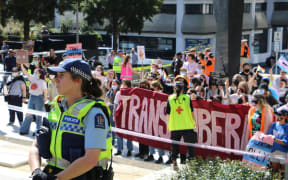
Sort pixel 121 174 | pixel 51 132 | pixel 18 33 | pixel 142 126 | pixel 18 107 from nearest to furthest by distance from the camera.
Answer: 1. pixel 51 132
2. pixel 121 174
3. pixel 142 126
4. pixel 18 107
5. pixel 18 33

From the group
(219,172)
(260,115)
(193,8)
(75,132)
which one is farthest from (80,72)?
(193,8)

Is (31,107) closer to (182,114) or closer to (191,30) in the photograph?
(182,114)

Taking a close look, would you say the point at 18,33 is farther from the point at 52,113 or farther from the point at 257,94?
the point at 52,113

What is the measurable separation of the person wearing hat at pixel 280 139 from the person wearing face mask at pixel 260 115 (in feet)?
0.84

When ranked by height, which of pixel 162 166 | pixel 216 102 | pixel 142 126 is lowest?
pixel 162 166

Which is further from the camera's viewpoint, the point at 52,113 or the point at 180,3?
the point at 180,3

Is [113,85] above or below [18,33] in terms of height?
below

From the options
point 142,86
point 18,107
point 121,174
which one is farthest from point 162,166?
point 18,107

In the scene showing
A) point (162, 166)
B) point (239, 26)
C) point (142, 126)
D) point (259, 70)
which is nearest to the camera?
point (162, 166)

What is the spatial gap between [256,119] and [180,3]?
1486 inches

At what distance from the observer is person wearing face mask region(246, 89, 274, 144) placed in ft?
23.9

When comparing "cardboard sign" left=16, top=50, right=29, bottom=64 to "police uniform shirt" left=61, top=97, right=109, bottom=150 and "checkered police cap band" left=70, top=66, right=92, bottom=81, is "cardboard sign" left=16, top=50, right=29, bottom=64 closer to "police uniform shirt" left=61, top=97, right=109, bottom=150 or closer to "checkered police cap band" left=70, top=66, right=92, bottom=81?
"checkered police cap band" left=70, top=66, right=92, bottom=81

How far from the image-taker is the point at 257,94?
7.46 m

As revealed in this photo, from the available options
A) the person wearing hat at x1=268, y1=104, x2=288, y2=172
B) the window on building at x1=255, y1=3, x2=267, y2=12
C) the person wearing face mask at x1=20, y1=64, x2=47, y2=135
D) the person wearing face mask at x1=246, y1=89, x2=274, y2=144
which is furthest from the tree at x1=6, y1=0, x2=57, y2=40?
the person wearing hat at x1=268, y1=104, x2=288, y2=172
